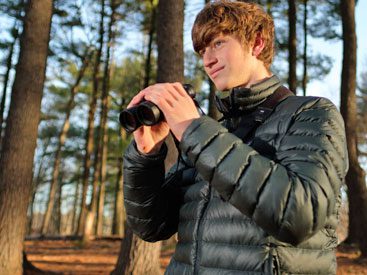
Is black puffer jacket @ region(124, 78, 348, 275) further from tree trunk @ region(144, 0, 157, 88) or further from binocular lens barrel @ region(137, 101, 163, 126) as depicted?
tree trunk @ region(144, 0, 157, 88)

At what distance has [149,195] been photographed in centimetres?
165

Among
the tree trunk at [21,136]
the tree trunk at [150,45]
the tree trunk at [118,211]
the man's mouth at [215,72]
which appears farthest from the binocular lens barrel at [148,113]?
the tree trunk at [118,211]

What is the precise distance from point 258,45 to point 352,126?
31.8 ft

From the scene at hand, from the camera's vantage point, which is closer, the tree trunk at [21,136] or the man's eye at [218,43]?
the man's eye at [218,43]

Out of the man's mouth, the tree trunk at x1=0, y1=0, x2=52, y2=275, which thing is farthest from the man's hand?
the tree trunk at x1=0, y1=0, x2=52, y2=275

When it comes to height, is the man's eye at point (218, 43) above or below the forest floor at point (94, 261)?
above

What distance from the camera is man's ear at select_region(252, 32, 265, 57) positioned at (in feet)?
5.20

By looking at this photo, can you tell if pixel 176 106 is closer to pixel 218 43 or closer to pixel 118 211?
pixel 218 43

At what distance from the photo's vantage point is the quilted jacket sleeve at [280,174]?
114 centimetres

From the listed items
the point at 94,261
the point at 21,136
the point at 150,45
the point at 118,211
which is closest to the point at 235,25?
the point at 21,136

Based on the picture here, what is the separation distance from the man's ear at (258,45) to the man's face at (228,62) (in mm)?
32

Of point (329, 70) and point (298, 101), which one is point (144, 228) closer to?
point (298, 101)

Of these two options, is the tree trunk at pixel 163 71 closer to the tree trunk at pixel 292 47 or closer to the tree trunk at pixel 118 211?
the tree trunk at pixel 292 47

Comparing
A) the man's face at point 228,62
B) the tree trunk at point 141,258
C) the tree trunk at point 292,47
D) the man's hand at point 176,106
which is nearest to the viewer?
the man's hand at point 176,106
